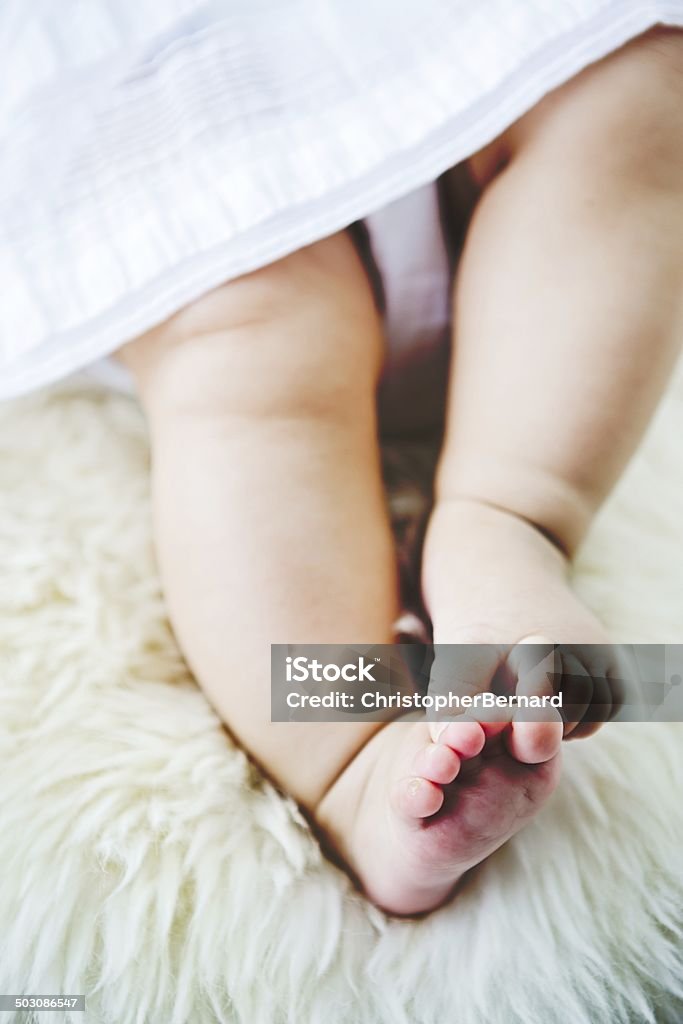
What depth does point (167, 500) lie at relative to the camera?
0.39m

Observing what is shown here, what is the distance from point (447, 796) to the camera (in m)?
0.28

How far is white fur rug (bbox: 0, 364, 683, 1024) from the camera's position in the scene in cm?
32

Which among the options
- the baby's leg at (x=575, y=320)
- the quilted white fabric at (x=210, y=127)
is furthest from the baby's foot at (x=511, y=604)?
the quilted white fabric at (x=210, y=127)

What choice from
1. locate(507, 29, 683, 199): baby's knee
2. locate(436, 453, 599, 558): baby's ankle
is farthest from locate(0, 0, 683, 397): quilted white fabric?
locate(436, 453, 599, 558): baby's ankle

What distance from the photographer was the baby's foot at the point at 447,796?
0.88ft

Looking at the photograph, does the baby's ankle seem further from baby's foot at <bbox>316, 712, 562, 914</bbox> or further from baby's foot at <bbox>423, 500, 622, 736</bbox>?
baby's foot at <bbox>316, 712, 562, 914</bbox>

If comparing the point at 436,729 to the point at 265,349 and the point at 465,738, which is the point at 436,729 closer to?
the point at 465,738

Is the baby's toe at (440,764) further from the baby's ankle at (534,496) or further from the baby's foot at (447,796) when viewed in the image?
the baby's ankle at (534,496)

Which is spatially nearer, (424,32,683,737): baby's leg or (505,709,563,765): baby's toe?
(505,709,563,765): baby's toe

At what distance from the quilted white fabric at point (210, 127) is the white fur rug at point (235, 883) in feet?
0.47

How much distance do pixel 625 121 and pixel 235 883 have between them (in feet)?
1.15

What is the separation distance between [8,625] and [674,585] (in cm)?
32

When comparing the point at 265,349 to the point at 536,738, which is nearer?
the point at 536,738

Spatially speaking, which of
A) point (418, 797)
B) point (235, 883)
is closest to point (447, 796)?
point (418, 797)
